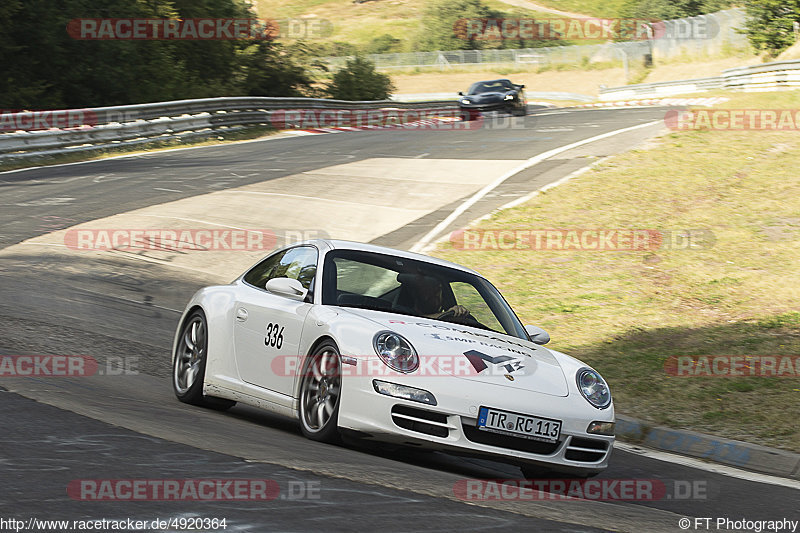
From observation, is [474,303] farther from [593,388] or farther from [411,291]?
[593,388]

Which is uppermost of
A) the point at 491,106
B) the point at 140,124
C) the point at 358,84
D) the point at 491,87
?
the point at 358,84

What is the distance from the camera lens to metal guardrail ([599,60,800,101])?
3484 cm

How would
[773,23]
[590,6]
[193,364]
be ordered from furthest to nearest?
1. [590,6]
2. [773,23]
3. [193,364]

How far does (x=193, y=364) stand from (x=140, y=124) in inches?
839

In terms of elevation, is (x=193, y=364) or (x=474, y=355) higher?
(x=474, y=355)

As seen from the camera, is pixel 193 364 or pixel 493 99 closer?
pixel 193 364

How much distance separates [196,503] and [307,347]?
258 cm

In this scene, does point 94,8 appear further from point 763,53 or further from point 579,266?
point 763,53

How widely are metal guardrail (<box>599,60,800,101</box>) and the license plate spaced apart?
3071cm

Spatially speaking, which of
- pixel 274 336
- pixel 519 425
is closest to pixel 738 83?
pixel 274 336

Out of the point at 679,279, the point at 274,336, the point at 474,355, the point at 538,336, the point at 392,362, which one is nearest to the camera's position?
the point at 392,362

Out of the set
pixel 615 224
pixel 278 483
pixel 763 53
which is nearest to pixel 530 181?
pixel 615 224

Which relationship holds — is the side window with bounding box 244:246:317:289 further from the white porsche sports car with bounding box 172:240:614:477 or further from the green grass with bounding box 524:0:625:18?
the green grass with bounding box 524:0:625:18

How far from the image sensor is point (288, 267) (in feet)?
25.4
